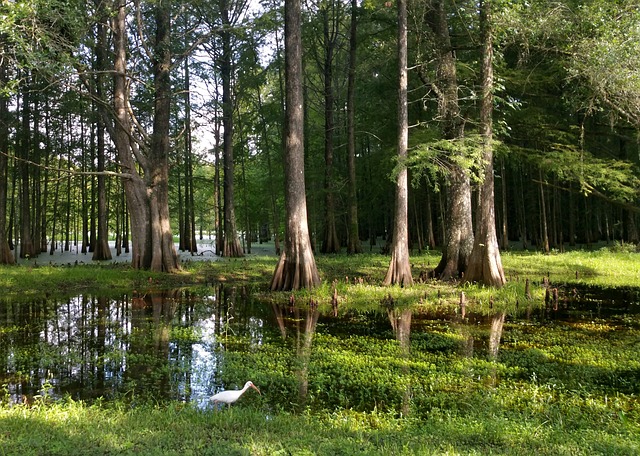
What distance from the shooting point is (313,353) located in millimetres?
7777

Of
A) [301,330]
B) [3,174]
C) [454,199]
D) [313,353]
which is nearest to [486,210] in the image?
[454,199]

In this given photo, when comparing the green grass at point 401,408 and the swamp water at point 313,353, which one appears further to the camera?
the swamp water at point 313,353

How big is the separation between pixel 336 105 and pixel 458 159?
23.0 metres

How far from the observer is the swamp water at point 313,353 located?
6.00m

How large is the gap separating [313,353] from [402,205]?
770cm

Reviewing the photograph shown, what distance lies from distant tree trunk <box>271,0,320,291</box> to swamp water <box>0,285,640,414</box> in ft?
6.71

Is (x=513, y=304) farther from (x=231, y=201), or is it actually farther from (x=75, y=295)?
(x=231, y=201)

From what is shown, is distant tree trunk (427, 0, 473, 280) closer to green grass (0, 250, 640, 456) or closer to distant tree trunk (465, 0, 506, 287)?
distant tree trunk (465, 0, 506, 287)

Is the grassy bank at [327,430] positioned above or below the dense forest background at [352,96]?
below

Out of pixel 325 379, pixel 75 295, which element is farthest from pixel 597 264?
pixel 75 295

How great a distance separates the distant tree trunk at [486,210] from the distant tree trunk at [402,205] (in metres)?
2.07

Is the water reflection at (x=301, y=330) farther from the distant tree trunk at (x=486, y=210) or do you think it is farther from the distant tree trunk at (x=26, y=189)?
the distant tree trunk at (x=26, y=189)

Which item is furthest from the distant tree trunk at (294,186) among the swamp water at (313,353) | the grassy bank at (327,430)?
the grassy bank at (327,430)

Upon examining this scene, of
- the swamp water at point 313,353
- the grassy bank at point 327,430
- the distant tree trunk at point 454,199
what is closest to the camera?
the grassy bank at point 327,430
